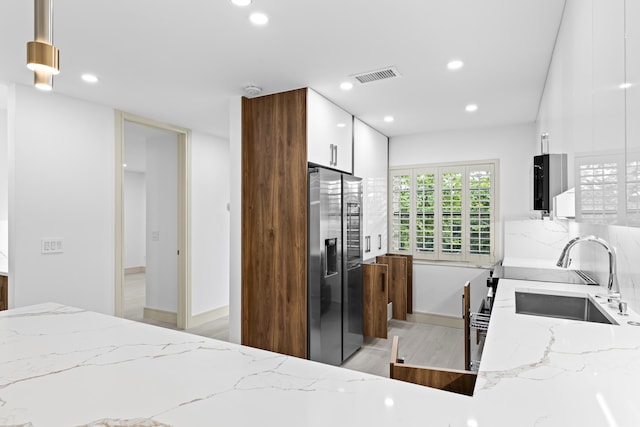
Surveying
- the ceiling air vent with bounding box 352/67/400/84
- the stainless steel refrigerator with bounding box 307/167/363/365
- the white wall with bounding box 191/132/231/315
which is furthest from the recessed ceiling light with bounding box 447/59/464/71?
the white wall with bounding box 191/132/231/315

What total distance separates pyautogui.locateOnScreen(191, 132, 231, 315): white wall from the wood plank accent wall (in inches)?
60.3

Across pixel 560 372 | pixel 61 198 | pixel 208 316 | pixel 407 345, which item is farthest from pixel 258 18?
pixel 208 316

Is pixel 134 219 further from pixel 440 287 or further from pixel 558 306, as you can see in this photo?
pixel 558 306

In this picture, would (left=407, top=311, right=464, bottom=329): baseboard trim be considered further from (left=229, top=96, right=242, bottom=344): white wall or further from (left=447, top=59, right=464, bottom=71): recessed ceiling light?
(left=447, top=59, right=464, bottom=71): recessed ceiling light

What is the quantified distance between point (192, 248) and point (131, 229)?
203 inches

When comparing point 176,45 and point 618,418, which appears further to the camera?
point 176,45

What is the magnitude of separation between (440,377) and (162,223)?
440cm

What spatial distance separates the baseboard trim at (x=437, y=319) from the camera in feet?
15.0

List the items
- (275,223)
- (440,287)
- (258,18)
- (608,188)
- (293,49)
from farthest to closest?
(440,287), (275,223), (293,49), (258,18), (608,188)

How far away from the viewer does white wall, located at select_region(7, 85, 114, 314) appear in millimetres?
2906

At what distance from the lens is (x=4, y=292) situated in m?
3.04

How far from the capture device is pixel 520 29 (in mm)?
2146

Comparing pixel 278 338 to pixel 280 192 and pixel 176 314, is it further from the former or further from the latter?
pixel 176 314

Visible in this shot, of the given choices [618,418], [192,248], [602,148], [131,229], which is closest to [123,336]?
[618,418]
